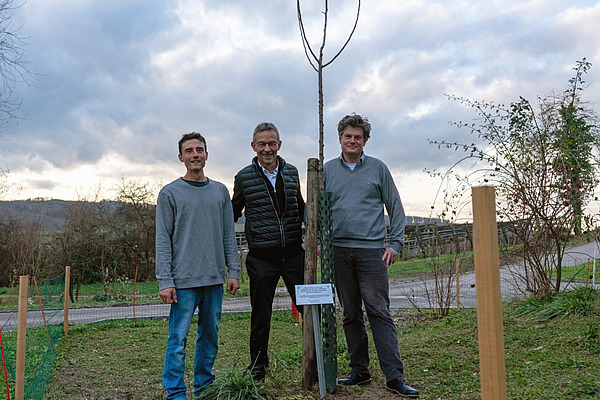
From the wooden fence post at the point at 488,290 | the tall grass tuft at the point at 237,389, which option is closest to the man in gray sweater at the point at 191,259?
the tall grass tuft at the point at 237,389

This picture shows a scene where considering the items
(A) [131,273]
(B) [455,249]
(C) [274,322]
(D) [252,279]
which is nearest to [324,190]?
(D) [252,279]

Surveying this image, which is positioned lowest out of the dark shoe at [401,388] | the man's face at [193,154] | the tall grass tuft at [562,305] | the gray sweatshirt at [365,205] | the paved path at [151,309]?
the paved path at [151,309]

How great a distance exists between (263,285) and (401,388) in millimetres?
1212

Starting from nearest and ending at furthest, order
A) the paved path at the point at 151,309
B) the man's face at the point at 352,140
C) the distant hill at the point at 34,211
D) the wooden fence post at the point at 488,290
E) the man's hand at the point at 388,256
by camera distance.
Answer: the wooden fence post at the point at 488,290 → the man's hand at the point at 388,256 → the man's face at the point at 352,140 → the paved path at the point at 151,309 → the distant hill at the point at 34,211

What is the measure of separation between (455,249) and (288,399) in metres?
5.83

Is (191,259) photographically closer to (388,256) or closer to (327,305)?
(327,305)

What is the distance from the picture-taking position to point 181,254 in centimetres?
375

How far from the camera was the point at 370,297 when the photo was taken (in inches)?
152

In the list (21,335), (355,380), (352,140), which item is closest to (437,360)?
(355,380)

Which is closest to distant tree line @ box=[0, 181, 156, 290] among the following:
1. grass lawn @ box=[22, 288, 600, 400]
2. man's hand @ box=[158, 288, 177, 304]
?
grass lawn @ box=[22, 288, 600, 400]

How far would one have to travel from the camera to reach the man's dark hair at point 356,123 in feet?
13.0

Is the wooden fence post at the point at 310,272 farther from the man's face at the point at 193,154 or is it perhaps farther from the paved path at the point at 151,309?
the paved path at the point at 151,309

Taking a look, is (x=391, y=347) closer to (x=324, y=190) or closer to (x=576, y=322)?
(x=324, y=190)

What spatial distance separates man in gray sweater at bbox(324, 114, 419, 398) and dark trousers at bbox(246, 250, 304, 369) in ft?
1.04
